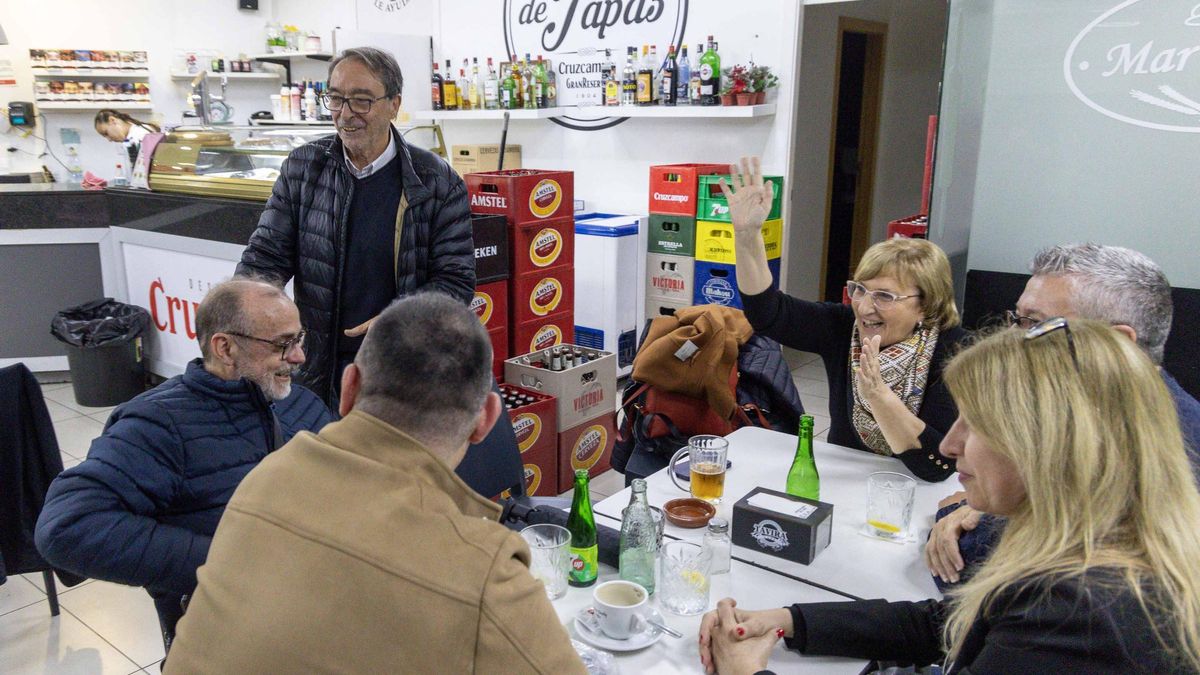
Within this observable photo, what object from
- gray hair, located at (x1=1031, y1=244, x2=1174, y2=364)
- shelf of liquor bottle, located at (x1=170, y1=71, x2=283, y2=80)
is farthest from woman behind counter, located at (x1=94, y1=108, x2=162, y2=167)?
gray hair, located at (x1=1031, y1=244, x2=1174, y2=364)

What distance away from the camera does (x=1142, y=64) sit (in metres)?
3.08

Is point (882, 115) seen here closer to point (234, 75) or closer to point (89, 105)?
point (234, 75)

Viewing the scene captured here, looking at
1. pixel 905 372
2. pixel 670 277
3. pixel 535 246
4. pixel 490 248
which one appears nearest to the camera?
pixel 905 372

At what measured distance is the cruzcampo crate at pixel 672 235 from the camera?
557 centimetres

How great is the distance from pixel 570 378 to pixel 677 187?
7.30 ft

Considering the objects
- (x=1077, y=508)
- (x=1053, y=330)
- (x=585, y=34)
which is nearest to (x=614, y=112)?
(x=585, y=34)

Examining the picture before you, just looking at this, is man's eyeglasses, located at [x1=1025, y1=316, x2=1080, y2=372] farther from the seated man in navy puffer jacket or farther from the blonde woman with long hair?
the seated man in navy puffer jacket

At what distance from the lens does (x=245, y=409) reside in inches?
75.7

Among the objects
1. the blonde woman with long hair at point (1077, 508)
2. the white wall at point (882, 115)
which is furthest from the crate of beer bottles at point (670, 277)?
the blonde woman with long hair at point (1077, 508)

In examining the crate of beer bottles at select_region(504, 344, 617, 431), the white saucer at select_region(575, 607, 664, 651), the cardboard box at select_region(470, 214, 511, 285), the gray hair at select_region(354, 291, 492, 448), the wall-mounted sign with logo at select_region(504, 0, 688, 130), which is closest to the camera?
the gray hair at select_region(354, 291, 492, 448)

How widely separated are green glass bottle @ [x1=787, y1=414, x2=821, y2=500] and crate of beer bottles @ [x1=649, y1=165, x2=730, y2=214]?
3656mm

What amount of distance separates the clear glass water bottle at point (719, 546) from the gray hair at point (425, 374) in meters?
0.72

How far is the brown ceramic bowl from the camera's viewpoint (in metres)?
1.86

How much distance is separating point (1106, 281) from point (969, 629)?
1.16m
